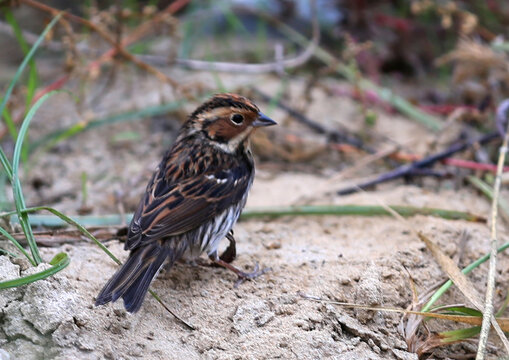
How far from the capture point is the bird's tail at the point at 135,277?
2.79 m

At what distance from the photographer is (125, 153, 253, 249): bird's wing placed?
3.16 meters

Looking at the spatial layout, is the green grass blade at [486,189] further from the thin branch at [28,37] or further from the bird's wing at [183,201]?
the thin branch at [28,37]

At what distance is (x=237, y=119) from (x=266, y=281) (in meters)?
0.97

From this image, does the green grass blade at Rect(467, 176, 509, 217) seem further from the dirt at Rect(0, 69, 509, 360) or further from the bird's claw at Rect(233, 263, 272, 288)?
the bird's claw at Rect(233, 263, 272, 288)

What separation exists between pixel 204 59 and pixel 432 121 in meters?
2.26

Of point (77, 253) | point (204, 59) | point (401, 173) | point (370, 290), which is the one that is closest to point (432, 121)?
point (401, 173)

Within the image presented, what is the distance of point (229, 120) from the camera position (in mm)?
3689

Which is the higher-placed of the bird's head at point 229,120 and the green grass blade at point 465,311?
the bird's head at point 229,120

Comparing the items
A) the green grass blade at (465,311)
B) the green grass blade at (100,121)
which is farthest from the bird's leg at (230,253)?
the green grass blade at (100,121)

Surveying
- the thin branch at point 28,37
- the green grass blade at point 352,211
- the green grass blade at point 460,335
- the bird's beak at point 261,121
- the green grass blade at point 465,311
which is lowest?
the green grass blade at point 460,335

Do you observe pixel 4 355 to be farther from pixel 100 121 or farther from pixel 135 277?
pixel 100 121

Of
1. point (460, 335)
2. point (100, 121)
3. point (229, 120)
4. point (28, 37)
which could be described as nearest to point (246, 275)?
point (229, 120)

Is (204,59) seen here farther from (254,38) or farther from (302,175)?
(302,175)

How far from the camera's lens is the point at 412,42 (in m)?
6.31
